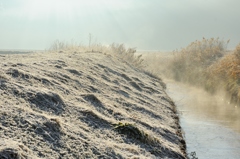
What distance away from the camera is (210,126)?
11422mm

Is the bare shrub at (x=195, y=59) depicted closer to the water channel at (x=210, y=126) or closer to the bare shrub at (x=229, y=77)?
the bare shrub at (x=229, y=77)

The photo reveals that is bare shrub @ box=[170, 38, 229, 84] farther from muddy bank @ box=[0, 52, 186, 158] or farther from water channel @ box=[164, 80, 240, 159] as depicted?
muddy bank @ box=[0, 52, 186, 158]

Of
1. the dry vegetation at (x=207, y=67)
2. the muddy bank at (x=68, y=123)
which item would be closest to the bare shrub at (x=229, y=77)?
the dry vegetation at (x=207, y=67)

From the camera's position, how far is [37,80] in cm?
831

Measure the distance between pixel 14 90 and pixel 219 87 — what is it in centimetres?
1446

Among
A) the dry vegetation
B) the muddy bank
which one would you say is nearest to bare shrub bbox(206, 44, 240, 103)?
the dry vegetation

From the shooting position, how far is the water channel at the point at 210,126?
8469 millimetres

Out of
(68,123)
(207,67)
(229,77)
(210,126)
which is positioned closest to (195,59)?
(207,67)

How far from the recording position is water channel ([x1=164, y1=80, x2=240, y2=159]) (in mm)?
8469

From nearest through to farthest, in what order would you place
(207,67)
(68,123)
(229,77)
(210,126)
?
(68,123) → (210,126) → (229,77) → (207,67)

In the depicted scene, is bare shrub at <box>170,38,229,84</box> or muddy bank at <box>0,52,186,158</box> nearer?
muddy bank at <box>0,52,186,158</box>

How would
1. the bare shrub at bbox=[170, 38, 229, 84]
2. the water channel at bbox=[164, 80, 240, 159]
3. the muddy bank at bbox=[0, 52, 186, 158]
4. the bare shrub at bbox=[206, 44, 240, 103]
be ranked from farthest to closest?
the bare shrub at bbox=[170, 38, 229, 84] < the bare shrub at bbox=[206, 44, 240, 103] < the water channel at bbox=[164, 80, 240, 159] < the muddy bank at bbox=[0, 52, 186, 158]

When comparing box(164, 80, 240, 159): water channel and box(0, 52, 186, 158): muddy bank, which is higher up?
box(0, 52, 186, 158): muddy bank

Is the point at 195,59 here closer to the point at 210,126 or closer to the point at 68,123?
the point at 210,126
